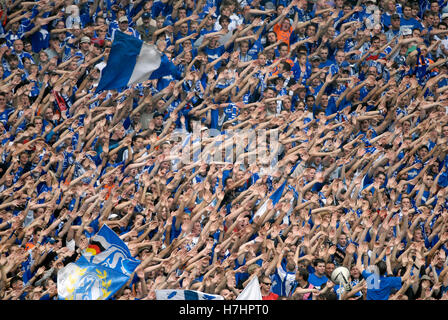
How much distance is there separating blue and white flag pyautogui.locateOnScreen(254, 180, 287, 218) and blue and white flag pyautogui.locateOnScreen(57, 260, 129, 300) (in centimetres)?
243

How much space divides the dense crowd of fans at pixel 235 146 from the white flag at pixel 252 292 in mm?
325

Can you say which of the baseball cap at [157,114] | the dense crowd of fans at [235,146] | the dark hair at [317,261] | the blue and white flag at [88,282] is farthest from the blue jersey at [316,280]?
the baseball cap at [157,114]

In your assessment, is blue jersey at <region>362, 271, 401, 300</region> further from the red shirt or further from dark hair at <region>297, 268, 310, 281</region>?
the red shirt

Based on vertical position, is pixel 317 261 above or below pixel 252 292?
below

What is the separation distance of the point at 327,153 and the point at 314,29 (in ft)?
7.20

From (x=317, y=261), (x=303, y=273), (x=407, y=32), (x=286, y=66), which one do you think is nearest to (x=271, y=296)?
(x=303, y=273)

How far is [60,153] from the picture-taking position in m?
16.5

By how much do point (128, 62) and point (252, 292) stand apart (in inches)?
167

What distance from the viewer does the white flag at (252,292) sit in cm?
1444

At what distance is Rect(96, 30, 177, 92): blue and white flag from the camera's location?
16797 millimetres

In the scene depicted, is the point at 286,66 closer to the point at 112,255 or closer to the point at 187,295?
the point at 112,255

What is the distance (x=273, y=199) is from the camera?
16234 mm

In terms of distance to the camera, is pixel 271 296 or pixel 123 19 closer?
pixel 271 296

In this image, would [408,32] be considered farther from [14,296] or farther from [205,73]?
[14,296]
